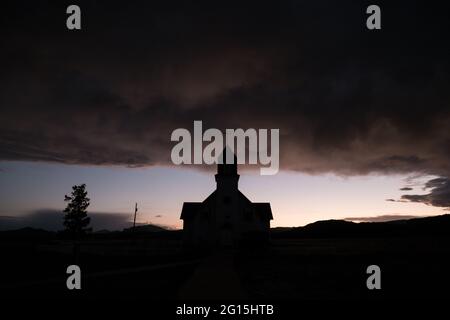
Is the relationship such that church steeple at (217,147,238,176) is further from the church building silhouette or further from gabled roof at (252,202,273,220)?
gabled roof at (252,202,273,220)

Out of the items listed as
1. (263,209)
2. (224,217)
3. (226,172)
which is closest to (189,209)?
(224,217)

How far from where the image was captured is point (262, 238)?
3597cm

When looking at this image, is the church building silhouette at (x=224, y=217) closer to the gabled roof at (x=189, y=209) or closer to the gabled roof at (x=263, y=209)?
the gabled roof at (x=263, y=209)

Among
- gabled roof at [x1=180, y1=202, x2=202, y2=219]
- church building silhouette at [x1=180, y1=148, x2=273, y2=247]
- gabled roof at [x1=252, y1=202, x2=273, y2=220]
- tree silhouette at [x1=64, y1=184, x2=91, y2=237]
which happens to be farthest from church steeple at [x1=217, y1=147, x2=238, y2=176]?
tree silhouette at [x1=64, y1=184, x2=91, y2=237]

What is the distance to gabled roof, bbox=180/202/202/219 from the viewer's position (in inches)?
1891

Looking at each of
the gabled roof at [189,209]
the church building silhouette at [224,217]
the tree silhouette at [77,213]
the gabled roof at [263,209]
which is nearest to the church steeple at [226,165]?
the church building silhouette at [224,217]

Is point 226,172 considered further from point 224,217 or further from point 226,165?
point 224,217

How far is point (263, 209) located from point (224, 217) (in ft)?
23.2

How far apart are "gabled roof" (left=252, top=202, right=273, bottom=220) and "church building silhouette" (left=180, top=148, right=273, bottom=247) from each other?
15cm

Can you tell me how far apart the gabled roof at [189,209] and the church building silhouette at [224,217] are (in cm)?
88

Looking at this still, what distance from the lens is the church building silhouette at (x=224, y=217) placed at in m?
43.5

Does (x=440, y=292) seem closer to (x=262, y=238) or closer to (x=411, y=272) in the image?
(x=411, y=272)
